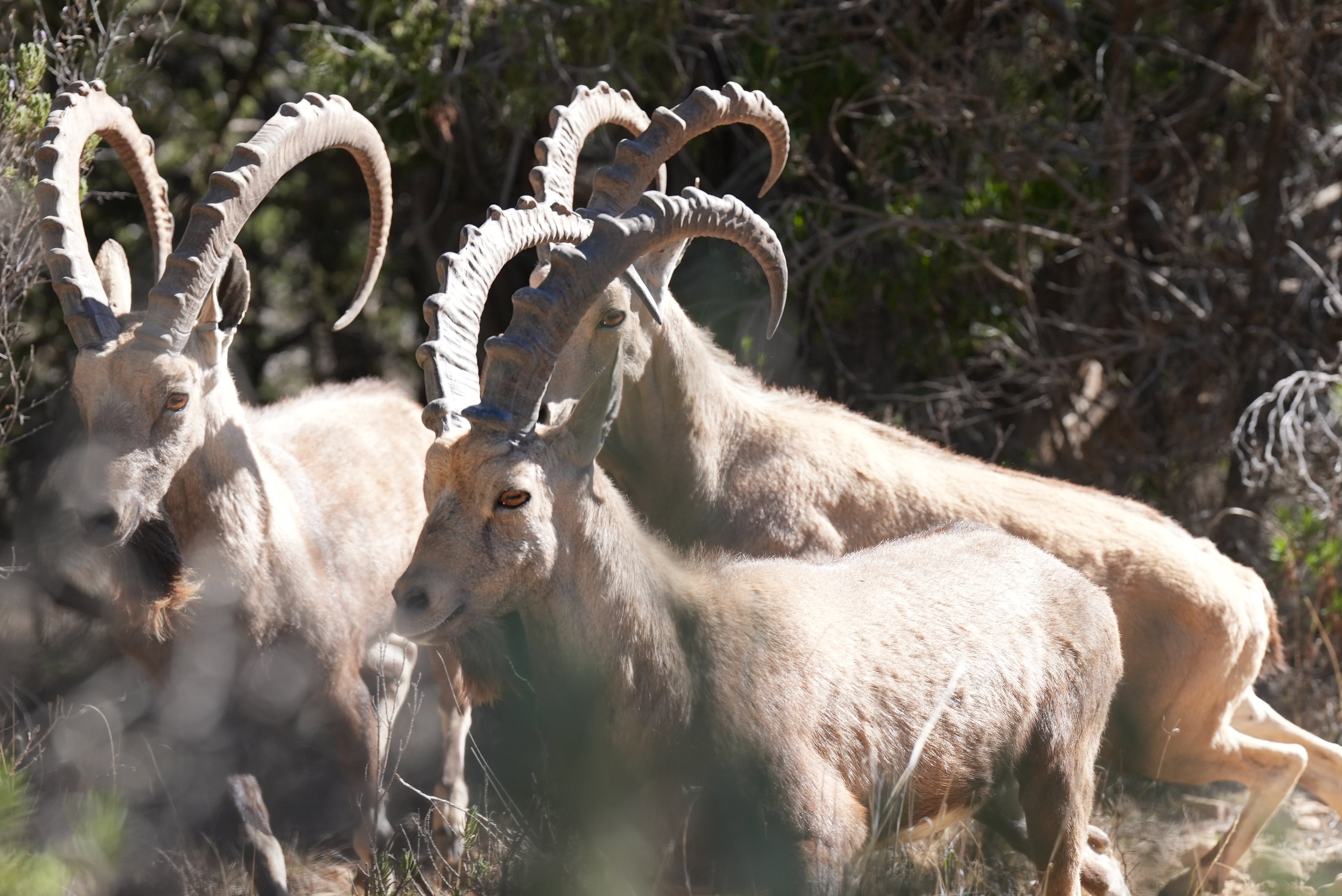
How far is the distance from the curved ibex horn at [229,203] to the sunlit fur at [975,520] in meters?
1.36

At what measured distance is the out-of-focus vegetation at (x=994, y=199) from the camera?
24.2 ft

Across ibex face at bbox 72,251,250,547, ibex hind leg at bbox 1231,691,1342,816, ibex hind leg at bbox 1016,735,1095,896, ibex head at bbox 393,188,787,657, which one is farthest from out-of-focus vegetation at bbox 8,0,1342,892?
ibex head at bbox 393,188,787,657

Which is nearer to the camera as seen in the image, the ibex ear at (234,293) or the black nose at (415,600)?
the black nose at (415,600)

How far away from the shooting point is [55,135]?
4676 mm

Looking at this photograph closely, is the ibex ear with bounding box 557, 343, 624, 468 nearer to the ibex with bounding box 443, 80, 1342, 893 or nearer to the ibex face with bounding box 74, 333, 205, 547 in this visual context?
the ibex with bounding box 443, 80, 1342, 893

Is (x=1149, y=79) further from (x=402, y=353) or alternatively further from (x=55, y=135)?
(x=55, y=135)

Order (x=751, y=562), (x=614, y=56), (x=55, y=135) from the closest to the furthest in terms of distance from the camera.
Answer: (x=751, y=562) < (x=55, y=135) < (x=614, y=56)

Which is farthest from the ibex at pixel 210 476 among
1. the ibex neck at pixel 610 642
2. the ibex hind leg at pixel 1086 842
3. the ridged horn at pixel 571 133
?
the ibex hind leg at pixel 1086 842

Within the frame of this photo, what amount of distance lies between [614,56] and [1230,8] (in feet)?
12.8

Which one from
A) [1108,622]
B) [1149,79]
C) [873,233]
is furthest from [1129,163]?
[1108,622]

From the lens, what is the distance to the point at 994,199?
7.76 m

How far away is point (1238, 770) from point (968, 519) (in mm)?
1520

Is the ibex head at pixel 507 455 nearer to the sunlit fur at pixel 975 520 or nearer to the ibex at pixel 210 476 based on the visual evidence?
the ibex at pixel 210 476

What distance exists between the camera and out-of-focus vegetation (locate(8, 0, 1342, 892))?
7.37m
